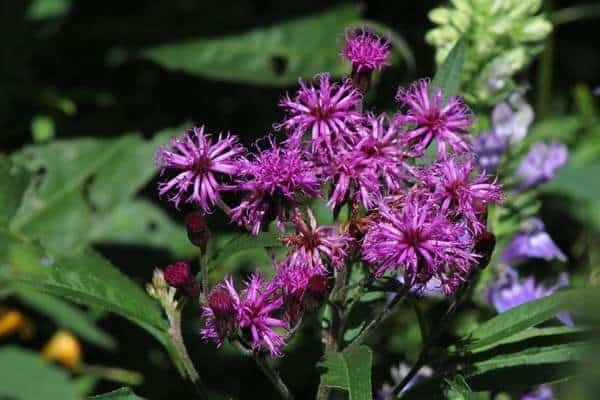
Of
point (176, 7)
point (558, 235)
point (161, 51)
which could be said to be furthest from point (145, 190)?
point (558, 235)

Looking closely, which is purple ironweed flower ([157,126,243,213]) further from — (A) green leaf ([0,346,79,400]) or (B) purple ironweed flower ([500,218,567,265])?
(B) purple ironweed flower ([500,218,567,265])

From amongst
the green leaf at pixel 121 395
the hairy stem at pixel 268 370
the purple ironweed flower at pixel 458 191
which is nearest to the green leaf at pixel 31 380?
the green leaf at pixel 121 395

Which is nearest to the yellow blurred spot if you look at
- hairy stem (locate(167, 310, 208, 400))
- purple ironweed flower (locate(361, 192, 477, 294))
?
hairy stem (locate(167, 310, 208, 400))

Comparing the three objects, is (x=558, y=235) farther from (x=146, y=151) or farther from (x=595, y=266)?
(x=146, y=151)

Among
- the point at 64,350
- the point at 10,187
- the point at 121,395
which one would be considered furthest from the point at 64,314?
the point at 121,395

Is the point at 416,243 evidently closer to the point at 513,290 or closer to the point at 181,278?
the point at 181,278

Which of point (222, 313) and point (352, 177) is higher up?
point (352, 177)

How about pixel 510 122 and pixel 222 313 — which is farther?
pixel 510 122

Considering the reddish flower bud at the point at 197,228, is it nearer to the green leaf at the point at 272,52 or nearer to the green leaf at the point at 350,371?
the green leaf at the point at 350,371
